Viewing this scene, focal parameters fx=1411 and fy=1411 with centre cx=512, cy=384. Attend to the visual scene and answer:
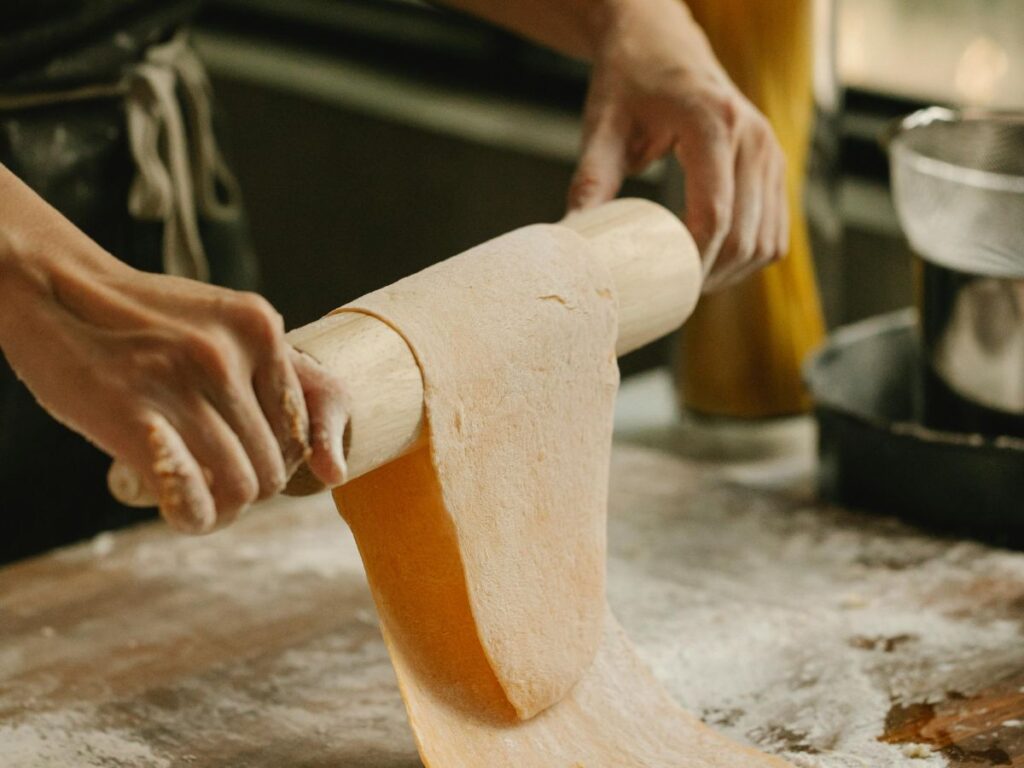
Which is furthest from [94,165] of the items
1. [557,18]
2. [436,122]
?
[436,122]

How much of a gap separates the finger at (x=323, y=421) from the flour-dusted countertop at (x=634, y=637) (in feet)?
0.94

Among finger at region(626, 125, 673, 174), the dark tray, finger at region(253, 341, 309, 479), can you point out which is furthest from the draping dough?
the dark tray

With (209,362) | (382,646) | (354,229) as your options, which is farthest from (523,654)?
(354,229)

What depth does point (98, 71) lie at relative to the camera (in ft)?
4.03

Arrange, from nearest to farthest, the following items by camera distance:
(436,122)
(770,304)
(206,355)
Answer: (206,355)
(770,304)
(436,122)

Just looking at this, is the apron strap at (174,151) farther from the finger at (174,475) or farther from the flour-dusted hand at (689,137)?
the finger at (174,475)

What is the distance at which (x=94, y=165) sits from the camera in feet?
4.07

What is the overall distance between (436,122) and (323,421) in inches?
73.6

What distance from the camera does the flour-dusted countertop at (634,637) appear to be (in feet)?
3.04

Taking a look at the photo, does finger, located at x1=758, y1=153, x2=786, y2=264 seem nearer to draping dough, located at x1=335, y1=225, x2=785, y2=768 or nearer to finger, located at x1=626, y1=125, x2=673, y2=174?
finger, located at x1=626, y1=125, x2=673, y2=174

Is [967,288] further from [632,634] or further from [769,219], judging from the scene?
[632,634]

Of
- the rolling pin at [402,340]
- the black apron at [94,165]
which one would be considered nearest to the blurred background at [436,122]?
the rolling pin at [402,340]

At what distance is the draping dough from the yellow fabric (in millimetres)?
609

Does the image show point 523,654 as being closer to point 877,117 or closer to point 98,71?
point 98,71
